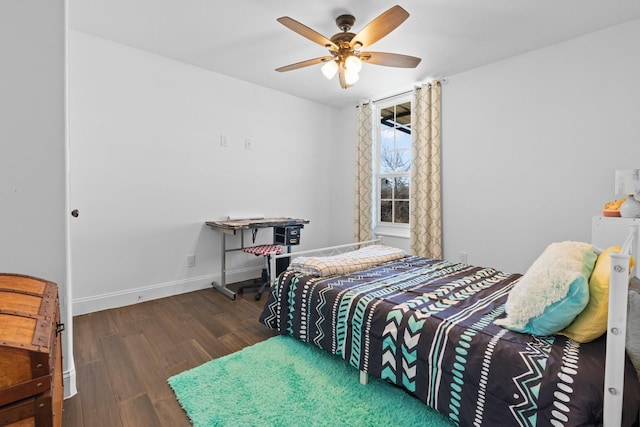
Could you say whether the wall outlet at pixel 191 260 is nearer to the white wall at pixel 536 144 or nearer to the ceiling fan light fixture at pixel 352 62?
the ceiling fan light fixture at pixel 352 62

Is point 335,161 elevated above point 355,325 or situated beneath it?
elevated above

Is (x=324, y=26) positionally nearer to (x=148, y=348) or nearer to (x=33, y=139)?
(x=33, y=139)

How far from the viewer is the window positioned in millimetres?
4055

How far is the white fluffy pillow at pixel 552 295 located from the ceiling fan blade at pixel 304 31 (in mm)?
1991

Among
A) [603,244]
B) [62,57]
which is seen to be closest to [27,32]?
[62,57]

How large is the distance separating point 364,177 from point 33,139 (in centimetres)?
350

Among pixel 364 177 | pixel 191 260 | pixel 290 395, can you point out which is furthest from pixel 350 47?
pixel 191 260

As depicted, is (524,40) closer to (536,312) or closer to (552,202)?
(552,202)

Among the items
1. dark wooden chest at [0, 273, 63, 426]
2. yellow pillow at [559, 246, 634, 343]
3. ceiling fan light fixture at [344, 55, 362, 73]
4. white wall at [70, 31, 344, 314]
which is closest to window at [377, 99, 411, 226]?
white wall at [70, 31, 344, 314]

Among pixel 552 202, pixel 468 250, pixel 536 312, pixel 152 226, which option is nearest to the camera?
pixel 536 312

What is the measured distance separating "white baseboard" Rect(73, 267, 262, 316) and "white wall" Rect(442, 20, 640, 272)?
2630 millimetres

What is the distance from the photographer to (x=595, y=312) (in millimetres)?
1146

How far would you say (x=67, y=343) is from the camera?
163 centimetres

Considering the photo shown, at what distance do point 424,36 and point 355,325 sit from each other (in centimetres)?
247
